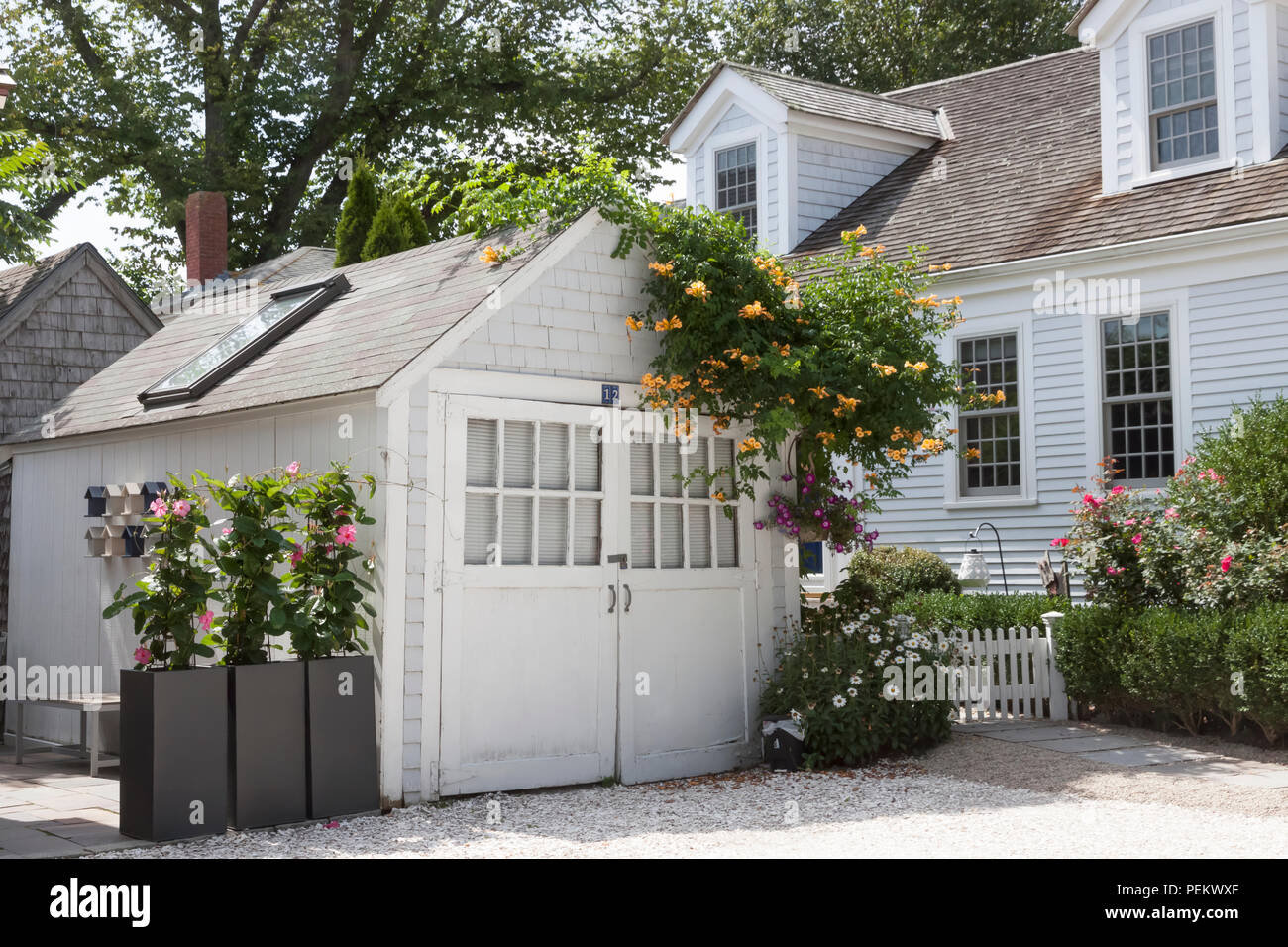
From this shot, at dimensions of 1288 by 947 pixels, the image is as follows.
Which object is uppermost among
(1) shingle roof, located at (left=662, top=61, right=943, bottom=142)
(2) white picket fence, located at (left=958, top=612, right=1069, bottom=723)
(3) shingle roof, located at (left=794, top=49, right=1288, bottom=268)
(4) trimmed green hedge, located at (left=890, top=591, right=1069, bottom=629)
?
(1) shingle roof, located at (left=662, top=61, right=943, bottom=142)

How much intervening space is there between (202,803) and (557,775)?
2213 mm

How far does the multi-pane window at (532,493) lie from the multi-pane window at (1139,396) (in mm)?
7114

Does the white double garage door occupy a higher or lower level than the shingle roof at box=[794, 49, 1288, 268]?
lower

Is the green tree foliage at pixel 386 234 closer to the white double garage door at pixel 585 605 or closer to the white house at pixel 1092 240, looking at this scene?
the white house at pixel 1092 240

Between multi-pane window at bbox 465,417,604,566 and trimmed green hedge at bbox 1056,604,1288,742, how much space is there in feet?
13.9

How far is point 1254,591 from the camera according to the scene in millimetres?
9430

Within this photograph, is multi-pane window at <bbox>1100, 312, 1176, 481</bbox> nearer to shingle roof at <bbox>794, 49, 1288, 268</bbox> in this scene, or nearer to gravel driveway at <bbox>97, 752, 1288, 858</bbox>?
shingle roof at <bbox>794, 49, 1288, 268</bbox>

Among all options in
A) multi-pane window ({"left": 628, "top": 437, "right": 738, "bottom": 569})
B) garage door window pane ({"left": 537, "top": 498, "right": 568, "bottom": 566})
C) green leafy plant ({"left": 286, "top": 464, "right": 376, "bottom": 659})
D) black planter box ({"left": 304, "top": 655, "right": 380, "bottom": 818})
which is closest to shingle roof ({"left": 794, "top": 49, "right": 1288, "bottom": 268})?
multi-pane window ({"left": 628, "top": 437, "right": 738, "bottom": 569})

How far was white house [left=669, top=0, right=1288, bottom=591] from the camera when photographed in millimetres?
12773

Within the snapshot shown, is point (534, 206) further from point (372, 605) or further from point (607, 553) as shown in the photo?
point (372, 605)

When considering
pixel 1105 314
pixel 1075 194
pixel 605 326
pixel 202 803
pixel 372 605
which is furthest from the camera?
pixel 1075 194

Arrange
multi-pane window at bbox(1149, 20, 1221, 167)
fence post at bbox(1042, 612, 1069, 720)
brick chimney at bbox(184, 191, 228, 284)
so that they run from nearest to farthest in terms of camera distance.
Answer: fence post at bbox(1042, 612, 1069, 720)
multi-pane window at bbox(1149, 20, 1221, 167)
brick chimney at bbox(184, 191, 228, 284)

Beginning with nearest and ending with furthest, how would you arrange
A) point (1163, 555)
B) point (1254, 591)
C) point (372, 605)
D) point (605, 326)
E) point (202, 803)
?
point (202, 803) < point (372, 605) < point (605, 326) < point (1254, 591) < point (1163, 555)
